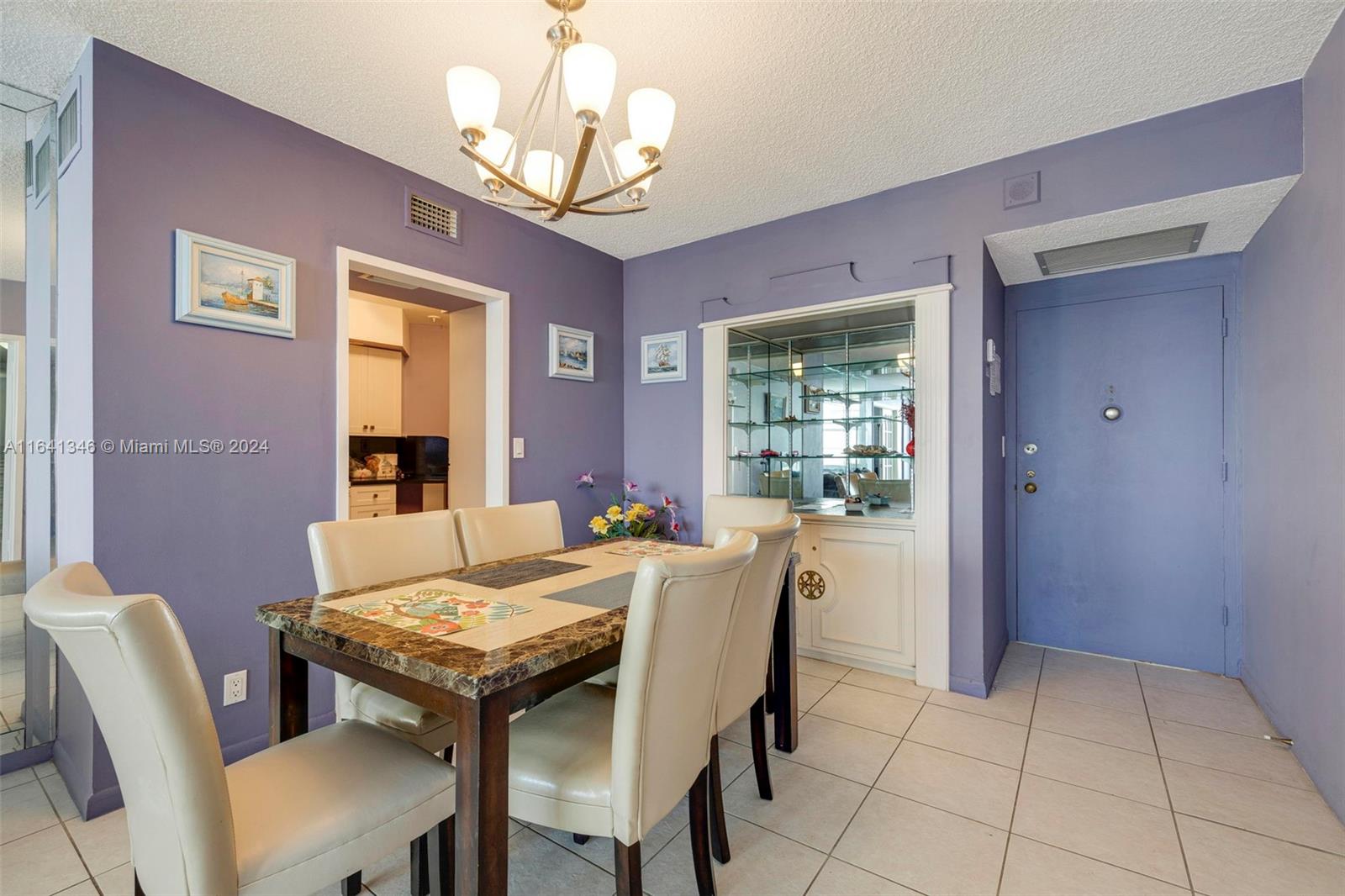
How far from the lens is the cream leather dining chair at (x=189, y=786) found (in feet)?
2.87

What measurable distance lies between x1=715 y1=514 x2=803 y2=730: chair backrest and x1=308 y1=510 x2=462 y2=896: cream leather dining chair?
2.48ft

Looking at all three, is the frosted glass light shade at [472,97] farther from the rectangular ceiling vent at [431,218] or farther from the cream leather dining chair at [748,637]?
the rectangular ceiling vent at [431,218]

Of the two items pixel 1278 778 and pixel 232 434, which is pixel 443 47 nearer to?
pixel 232 434

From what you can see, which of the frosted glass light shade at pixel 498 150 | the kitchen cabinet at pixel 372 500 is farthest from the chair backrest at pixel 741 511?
the kitchen cabinet at pixel 372 500

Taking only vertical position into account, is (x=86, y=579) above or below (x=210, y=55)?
below

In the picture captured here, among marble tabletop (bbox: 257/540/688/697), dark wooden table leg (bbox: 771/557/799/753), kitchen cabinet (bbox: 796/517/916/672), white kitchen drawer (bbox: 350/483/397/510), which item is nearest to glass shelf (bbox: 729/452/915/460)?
kitchen cabinet (bbox: 796/517/916/672)

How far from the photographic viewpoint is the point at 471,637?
128 centimetres

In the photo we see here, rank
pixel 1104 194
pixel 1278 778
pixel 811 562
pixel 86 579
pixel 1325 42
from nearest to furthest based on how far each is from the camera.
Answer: pixel 86 579, pixel 1325 42, pixel 1278 778, pixel 1104 194, pixel 811 562

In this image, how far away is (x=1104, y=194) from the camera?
2.55m

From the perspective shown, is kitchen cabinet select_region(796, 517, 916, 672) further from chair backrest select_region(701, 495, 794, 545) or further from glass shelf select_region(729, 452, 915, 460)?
chair backrest select_region(701, 495, 794, 545)

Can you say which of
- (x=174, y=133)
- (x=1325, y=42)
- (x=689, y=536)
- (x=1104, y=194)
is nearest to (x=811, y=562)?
(x=689, y=536)

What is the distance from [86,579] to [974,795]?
2527 mm

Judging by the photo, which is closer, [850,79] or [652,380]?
[850,79]

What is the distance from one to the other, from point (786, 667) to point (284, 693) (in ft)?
5.53
